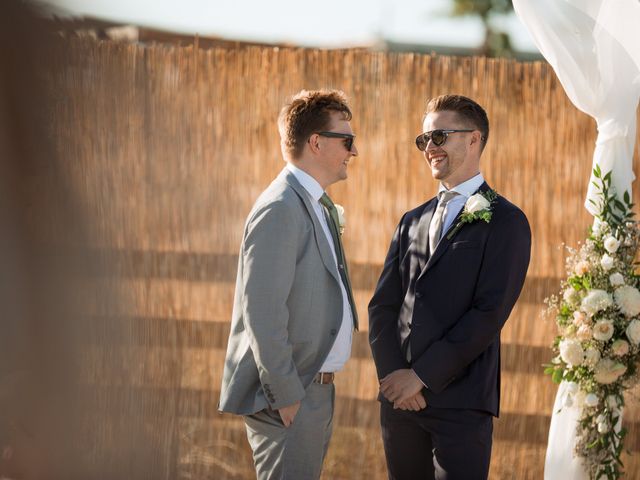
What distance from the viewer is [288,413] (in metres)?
2.88

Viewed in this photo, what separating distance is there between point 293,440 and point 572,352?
1234 mm

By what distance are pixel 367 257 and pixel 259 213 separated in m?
1.71

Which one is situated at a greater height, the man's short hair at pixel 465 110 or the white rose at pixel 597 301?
the man's short hair at pixel 465 110

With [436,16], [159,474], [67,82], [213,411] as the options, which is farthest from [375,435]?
[436,16]

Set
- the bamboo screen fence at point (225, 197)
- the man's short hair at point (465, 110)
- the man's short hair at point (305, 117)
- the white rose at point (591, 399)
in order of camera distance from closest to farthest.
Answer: the man's short hair at point (305, 117) → the man's short hair at point (465, 110) → the white rose at point (591, 399) → the bamboo screen fence at point (225, 197)

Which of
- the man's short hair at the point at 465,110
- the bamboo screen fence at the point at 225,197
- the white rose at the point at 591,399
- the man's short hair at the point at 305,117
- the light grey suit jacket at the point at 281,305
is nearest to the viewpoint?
the light grey suit jacket at the point at 281,305

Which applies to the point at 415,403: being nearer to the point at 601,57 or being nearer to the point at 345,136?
the point at 345,136

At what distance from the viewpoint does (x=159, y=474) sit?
4586 mm

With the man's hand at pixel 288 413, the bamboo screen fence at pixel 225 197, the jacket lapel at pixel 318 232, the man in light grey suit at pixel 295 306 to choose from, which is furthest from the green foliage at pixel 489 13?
the man's hand at pixel 288 413

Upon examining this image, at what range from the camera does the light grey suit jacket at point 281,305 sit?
283 centimetres

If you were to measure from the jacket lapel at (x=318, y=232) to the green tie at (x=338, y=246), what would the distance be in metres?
0.09

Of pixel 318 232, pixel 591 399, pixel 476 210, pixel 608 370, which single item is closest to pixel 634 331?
pixel 608 370

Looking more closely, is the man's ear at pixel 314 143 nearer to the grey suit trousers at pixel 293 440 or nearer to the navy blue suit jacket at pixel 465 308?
the navy blue suit jacket at pixel 465 308

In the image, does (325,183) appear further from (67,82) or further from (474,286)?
(67,82)
